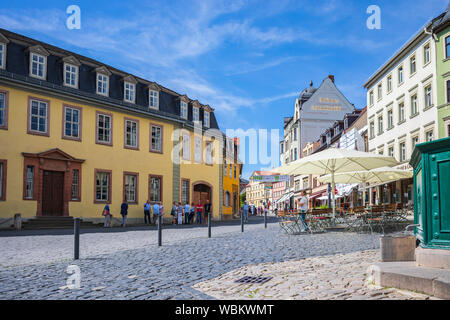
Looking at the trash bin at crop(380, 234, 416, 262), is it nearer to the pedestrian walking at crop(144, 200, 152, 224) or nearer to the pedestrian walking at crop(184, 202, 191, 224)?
the pedestrian walking at crop(144, 200, 152, 224)

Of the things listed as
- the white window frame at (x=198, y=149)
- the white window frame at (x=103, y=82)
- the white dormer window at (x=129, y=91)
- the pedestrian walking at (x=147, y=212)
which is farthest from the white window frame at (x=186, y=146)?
the white window frame at (x=103, y=82)

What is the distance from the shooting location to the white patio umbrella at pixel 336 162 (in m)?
15.5

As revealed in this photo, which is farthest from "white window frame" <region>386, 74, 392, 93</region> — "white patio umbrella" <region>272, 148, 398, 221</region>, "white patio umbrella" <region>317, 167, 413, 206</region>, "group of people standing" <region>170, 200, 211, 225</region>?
"white patio umbrella" <region>272, 148, 398, 221</region>

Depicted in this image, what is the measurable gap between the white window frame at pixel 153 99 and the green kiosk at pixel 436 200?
86.8 feet

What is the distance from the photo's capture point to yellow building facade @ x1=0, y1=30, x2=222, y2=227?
23.1 meters

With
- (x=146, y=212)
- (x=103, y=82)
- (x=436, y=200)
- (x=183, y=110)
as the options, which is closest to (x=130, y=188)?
(x=146, y=212)

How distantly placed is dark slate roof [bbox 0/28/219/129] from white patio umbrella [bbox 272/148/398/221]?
47.4 ft

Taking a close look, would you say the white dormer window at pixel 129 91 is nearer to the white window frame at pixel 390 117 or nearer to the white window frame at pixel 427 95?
the white window frame at pixel 427 95

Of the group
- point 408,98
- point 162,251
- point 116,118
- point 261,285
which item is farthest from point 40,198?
point 408,98

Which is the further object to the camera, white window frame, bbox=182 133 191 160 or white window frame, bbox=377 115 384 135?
white window frame, bbox=377 115 384 135

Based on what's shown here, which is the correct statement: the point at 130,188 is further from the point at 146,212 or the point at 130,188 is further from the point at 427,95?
the point at 427,95

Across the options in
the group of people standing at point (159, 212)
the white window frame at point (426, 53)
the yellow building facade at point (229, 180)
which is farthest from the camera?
the yellow building facade at point (229, 180)

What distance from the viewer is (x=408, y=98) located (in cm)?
A: 3259

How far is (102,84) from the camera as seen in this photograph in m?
27.9
